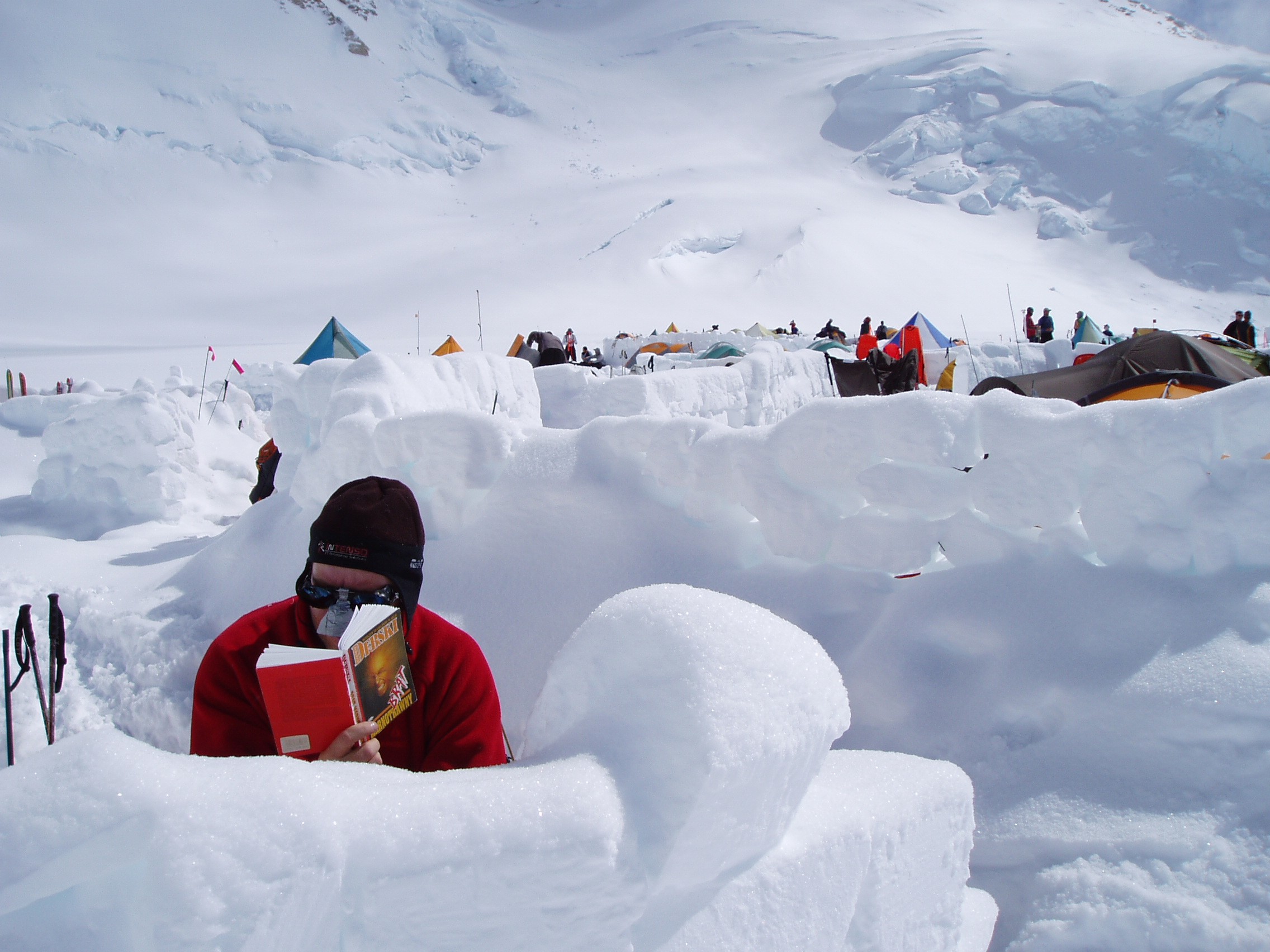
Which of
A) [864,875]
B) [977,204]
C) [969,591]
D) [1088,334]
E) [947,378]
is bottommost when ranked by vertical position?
[864,875]

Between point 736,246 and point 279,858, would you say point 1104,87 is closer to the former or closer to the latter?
point 736,246

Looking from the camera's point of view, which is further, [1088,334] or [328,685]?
[1088,334]

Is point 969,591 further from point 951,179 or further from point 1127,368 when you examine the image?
point 951,179

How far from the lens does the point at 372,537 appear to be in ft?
5.44

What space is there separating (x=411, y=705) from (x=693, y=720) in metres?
0.69

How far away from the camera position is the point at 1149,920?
171 centimetres

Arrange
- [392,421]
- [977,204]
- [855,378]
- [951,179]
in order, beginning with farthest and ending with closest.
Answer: [951,179], [977,204], [855,378], [392,421]

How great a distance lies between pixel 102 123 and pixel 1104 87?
5765cm

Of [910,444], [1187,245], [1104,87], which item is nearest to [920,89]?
[1104,87]

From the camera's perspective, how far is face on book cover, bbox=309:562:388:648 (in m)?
1.68

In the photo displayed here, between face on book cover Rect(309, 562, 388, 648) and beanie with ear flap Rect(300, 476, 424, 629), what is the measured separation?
0.05ft

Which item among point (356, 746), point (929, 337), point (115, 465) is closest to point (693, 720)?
point (356, 746)

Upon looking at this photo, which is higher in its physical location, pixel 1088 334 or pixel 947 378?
pixel 1088 334

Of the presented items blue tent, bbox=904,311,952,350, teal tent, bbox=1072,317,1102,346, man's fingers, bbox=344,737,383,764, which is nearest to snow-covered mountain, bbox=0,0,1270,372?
blue tent, bbox=904,311,952,350
